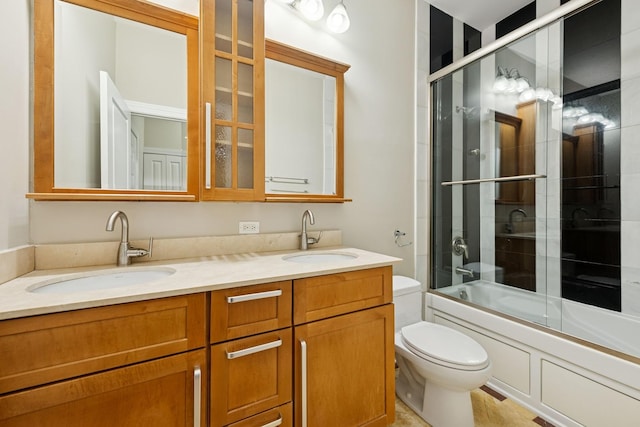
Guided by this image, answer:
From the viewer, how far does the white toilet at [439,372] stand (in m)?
1.29

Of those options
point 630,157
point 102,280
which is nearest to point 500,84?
point 630,157

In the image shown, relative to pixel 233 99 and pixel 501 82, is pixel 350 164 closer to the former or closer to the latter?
pixel 233 99

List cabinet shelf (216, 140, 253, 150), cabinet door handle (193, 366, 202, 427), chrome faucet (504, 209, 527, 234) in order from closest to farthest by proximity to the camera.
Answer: cabinet door handle (193, 366, 202, 427) < cabinet shelf (216, 140, 253, 150) < chrome faucet (504, 209, 527, 234)

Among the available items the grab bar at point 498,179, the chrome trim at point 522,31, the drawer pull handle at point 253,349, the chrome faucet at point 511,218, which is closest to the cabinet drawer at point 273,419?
the drawer pull handle at point 253,349

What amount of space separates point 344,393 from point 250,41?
172cm

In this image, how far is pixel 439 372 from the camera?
51.9 inches

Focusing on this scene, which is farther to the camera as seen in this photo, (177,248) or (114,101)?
(177,248)

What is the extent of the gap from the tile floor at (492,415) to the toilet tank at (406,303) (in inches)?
17.3

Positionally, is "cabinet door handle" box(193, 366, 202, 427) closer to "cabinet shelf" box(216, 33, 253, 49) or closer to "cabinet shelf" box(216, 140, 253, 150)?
"cabinet shelf" box(216, 140, 253, 150)

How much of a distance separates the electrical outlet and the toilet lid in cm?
101

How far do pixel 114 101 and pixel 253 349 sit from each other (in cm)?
124

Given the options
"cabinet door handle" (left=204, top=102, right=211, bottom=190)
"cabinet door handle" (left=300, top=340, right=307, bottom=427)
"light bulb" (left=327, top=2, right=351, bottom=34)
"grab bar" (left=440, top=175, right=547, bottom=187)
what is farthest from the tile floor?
"light bulb" (left=327, top=2, right=351, bottom=34)

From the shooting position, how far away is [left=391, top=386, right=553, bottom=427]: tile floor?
57.4 inches

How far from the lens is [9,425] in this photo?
71 centimetres
